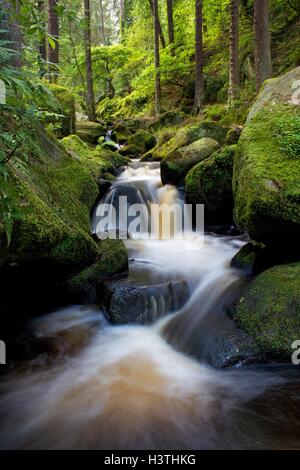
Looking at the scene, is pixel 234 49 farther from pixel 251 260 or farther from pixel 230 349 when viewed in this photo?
pixel 230 349

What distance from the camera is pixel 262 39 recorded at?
10.3 metres

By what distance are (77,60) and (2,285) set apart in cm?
1971

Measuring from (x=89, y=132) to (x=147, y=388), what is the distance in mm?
13661

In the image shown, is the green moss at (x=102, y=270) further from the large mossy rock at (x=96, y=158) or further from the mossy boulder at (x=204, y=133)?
the mossy boulder at (x=204, y=133)

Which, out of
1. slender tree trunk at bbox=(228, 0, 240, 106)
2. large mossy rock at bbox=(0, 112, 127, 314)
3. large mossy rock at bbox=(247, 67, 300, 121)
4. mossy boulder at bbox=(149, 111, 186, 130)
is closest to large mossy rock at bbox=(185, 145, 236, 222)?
large mossy rock at bbox=(247, 67, 300, 121)

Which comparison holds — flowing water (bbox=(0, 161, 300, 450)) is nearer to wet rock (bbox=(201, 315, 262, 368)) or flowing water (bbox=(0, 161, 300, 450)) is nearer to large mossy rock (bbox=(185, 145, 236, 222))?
wet rock (bbox=(201, 315, 262, 368))

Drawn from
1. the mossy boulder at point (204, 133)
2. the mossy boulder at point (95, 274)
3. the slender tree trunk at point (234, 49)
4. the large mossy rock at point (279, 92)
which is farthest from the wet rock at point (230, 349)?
the slender tree trunk at point (234, 49)

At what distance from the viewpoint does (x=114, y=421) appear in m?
3.33

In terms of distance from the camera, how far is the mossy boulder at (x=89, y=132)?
50.3ft

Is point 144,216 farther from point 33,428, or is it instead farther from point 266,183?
point 33,428

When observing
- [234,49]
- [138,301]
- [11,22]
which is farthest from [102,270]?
[234,49]

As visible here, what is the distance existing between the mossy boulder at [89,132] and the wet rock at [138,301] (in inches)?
430

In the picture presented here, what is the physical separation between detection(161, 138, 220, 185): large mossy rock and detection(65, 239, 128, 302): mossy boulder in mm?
4186
